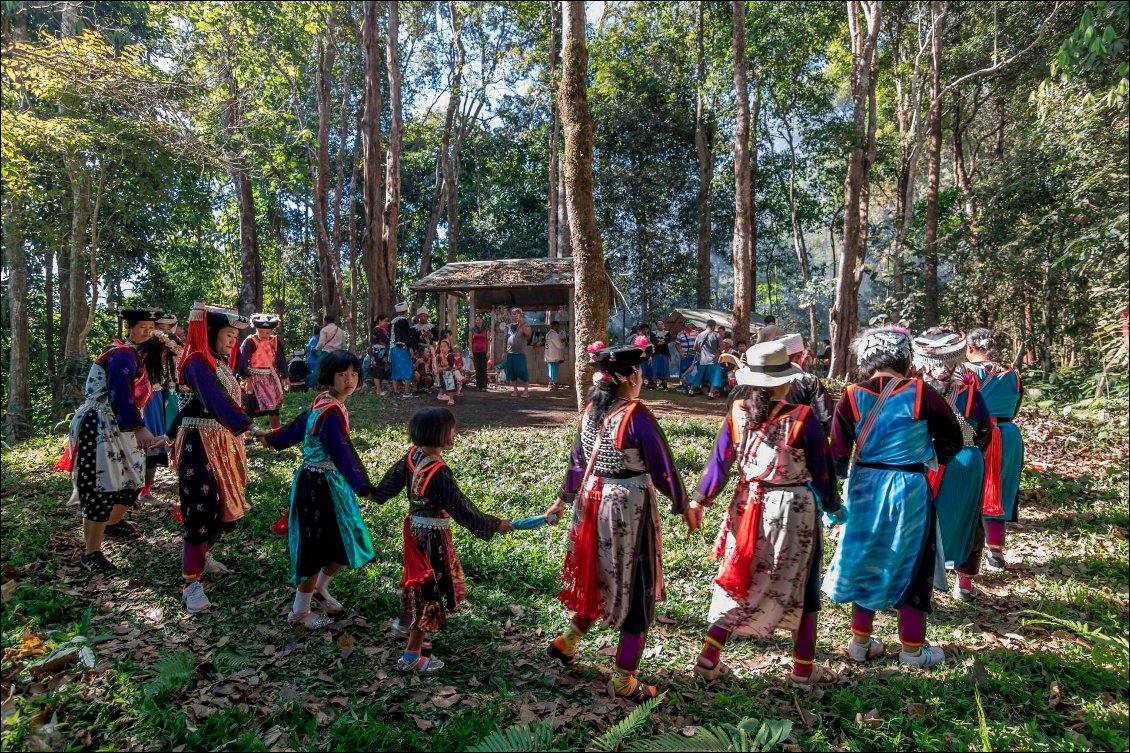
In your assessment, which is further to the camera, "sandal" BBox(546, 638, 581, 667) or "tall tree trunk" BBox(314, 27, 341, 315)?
"tall tree trunk" BBox(314, 27, 341, 315)

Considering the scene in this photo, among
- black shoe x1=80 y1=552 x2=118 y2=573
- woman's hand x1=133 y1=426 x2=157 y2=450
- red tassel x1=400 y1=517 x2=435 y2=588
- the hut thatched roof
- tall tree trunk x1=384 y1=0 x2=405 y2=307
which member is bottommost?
black shoe x1=80 y1=552 x2=118 y2=573

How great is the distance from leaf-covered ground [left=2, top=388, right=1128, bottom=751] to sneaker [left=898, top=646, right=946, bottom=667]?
9cm

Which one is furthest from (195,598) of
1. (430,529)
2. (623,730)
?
(623,730)

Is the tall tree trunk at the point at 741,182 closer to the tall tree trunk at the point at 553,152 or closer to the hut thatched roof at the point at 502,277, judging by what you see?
the hut thatched roof at the point at 502,277

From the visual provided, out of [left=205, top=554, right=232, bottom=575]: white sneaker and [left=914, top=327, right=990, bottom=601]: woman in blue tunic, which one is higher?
[left=914, top=327, right=990, bottom=601]: woman in blue tunic

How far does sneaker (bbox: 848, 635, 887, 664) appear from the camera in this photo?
434 centimetres

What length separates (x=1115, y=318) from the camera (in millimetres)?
10977

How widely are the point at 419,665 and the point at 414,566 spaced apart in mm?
661

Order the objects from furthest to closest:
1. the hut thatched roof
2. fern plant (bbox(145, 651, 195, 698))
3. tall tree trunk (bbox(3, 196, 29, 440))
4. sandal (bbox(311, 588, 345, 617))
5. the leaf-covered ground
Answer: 1. the hut thatched roof
2. tall tree trunk (bbox(3, 196, 29, 440))
3. sandal (bbox(311, 588, 345, 617))
4. fern plant (bbox(145, 651, 195, 698))
5. the leaf-covered ground

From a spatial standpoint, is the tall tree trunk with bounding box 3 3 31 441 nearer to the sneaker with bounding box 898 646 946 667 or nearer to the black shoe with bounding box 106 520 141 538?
the black shoe with bounding box 106 520 141 538

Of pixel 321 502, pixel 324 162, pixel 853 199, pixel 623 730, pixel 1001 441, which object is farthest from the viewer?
pixel 324 162

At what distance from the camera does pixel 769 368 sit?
153 inches

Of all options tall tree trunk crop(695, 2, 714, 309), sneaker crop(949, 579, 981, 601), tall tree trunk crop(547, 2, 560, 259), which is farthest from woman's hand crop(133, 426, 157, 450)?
tall tree trunk crop(695, 2, 714, 309)

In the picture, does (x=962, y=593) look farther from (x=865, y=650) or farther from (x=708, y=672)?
(x=708, y=672)
